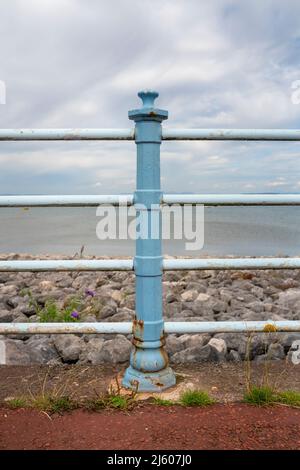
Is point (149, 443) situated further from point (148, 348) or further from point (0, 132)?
point (0, 132)

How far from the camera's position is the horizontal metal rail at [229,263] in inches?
104

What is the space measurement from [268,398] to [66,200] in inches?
50.3

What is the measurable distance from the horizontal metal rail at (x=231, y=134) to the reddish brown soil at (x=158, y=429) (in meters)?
1.23

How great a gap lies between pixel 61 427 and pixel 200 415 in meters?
0.58

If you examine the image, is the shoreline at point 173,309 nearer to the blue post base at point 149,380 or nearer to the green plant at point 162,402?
the blue post base at point 149,380

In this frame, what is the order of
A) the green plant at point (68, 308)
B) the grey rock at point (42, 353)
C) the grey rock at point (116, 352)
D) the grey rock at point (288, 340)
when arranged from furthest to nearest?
1. the green plant at point (68, 308)
2. the grey rock at point (288, 340)
3. the grey rock at point (42, 353)
4. the grey rock at point (116, 352)

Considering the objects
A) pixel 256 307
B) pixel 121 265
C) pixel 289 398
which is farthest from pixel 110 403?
pixel 256 307

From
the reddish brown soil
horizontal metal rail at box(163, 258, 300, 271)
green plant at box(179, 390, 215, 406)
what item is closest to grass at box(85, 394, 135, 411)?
the reddish brown soil

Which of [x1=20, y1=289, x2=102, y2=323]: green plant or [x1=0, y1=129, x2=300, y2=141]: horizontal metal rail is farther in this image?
[x1=20, y1=289, x2=102, y2=323]: green plant

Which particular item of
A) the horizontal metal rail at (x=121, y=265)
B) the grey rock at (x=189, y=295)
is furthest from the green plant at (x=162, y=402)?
the grey rock at (x=189, y=295)

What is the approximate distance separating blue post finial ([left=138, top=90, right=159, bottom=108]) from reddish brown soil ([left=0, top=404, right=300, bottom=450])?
4.46ft

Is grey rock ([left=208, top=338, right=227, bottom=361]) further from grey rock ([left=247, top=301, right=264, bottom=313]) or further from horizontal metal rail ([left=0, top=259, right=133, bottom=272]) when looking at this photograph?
grey rock ([left=247, top=301, right=264, bottom=313])

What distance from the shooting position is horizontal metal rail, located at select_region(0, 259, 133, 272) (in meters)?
2.61
